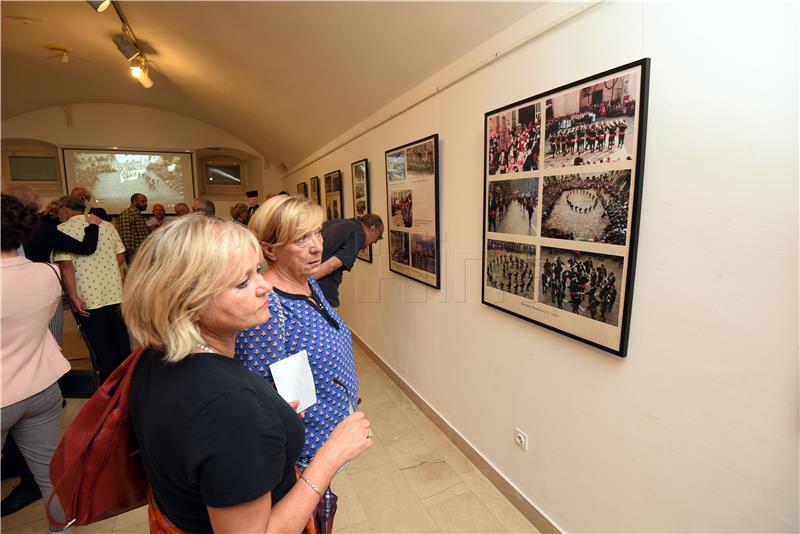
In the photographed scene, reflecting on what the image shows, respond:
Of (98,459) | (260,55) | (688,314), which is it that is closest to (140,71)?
(260,55)

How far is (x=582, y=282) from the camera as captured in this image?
1.52 metres

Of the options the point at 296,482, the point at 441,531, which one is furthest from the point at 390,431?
the point at 296,482

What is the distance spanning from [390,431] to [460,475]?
668 millimetres

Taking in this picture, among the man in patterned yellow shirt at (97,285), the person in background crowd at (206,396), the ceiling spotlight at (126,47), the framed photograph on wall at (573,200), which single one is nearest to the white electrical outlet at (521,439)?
the framed photograph on wall at (573,200)

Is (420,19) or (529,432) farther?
(420,19)

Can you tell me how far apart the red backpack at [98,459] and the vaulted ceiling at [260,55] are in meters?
2.08

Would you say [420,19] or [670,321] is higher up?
[420,19]

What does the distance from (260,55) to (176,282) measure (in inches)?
138

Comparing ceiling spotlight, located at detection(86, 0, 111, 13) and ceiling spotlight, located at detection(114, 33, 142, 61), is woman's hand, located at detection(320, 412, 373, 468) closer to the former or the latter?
ceiling spotlight, located at detection(86, 0, 111, 13)

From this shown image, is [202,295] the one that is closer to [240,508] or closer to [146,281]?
[146,281]

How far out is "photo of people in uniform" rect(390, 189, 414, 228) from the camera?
2977 millimetres

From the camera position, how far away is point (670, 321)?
128 centimetres

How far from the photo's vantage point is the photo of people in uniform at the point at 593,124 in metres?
1.31

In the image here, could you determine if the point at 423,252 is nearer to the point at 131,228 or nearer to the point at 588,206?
the point at 588,206
